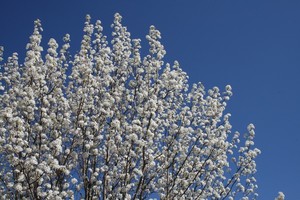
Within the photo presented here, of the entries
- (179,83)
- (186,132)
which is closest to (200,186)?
(186,132)

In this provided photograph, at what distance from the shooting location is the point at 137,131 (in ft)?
33.0

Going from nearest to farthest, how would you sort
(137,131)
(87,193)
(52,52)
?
(137,131), (87,193), (52,52)

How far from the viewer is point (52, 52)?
38.1 feet

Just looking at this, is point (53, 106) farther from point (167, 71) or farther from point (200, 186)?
point (200, 186)

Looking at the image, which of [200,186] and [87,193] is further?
[200,186]

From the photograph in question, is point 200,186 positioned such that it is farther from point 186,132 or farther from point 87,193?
point 87,193

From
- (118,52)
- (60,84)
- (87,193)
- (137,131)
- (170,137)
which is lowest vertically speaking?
(87,193)

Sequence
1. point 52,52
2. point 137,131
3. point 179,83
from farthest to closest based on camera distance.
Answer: point 179,83
point 52,52
point 137,131

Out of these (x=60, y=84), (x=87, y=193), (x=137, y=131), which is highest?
(x=60, y=84)

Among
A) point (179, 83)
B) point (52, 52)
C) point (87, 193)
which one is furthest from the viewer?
point (179, 83)

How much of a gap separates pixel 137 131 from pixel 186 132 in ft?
7.01

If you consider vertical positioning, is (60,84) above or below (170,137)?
above

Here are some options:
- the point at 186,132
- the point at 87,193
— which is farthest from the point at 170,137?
the point at 87,193

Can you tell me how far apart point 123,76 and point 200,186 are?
13.0 feet
